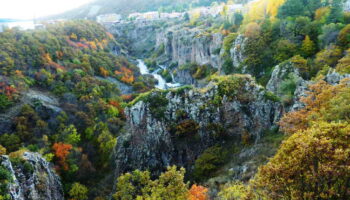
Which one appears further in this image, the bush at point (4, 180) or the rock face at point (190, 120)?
the rock face at point (190, 120)

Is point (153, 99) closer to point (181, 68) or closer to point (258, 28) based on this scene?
point (258, 28)

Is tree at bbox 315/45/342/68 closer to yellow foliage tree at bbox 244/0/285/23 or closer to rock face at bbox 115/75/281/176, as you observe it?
rock face at bbox 115/75/281/176

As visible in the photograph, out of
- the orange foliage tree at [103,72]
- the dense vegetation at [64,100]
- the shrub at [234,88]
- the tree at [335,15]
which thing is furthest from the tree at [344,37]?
the orange foliage tree at [103,72]

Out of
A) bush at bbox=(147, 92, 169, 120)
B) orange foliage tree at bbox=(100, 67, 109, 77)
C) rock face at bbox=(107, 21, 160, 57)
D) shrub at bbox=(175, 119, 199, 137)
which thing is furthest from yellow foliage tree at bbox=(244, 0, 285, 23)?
rock face at bbox=(107, 21, 160, 57)

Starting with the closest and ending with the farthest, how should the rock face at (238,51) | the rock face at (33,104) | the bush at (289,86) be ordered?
1. the bush at (289,86)
2. the rock face at (33,104)
3. the rock face at (238,51)

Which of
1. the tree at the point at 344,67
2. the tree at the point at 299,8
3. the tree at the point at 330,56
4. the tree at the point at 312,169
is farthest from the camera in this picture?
the tree at the point at 299,8

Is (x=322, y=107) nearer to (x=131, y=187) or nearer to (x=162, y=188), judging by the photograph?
(x=162, y=188)

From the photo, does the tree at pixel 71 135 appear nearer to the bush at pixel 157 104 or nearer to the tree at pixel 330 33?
the bush at pixel 157 104

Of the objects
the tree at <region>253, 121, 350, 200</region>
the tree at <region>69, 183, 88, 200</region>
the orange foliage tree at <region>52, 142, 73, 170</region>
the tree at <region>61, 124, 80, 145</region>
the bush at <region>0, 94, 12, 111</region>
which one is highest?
the tree at <region>253, 121, 350, 200</region>
